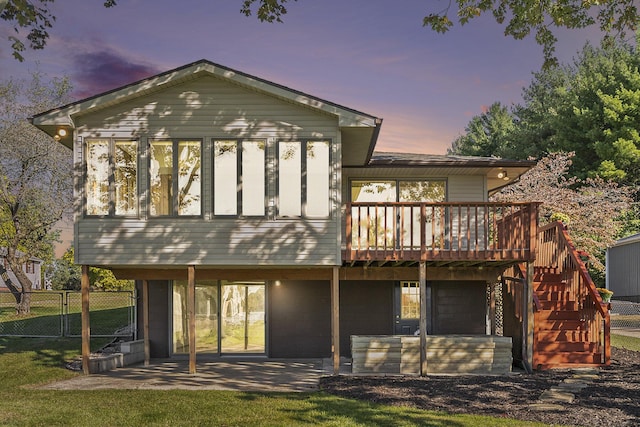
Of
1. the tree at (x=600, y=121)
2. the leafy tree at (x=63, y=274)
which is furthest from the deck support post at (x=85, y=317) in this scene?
the leafy tree at (x=63, y=274)

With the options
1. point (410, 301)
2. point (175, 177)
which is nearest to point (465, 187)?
point (410, 301)

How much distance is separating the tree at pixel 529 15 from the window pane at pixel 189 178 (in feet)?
11.2

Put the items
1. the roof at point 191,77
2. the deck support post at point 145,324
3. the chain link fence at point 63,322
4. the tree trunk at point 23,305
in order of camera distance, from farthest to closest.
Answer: the tree trunk at point 23,305
the chain link fence at point 63,322
the deck support post at point 145,324
the roof at point 191,77

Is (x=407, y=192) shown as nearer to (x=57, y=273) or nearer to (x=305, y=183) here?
(x=305, y=183)

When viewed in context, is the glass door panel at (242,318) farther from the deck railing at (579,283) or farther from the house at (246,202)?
the deck railing at (579,283)

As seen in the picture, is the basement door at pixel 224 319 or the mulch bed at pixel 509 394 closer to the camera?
the mulch bed at pixel 509 394

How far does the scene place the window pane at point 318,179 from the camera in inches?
518

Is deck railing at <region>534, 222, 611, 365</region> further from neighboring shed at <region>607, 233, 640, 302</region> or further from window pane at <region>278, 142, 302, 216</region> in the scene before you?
neighboring shed at <region>607, 233, 640, 302</region>

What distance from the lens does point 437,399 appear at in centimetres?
1018

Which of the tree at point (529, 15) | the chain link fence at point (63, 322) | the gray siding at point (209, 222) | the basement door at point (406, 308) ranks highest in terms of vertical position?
the tree at point (529, 15)

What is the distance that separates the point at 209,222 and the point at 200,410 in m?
4.65

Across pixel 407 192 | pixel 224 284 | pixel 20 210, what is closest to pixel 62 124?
pixel 224 284

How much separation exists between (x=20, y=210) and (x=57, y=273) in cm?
2548

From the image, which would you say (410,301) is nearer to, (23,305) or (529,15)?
(529,15)
